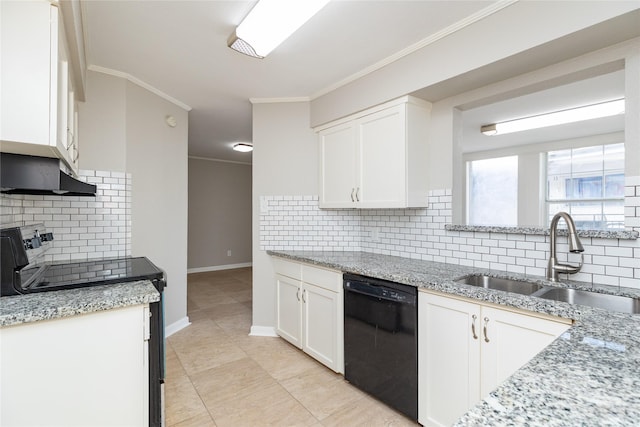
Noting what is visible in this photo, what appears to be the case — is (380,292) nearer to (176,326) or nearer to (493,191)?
(176,326)

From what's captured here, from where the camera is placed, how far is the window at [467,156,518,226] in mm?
5715

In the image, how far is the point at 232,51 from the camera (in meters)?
2.25

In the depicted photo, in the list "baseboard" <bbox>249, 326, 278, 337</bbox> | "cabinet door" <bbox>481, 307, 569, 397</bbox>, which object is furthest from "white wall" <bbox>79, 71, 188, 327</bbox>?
"cabinet door" <bbox>481, 307, 569, 397</bbox>

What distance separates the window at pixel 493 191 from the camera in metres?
5.71

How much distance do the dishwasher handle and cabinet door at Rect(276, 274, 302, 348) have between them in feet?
2.26

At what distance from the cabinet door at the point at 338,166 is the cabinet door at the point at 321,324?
80 centimetres

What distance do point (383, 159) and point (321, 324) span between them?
4.56 ft

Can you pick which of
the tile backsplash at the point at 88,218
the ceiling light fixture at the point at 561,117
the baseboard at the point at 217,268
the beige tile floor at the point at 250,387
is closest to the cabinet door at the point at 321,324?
the beige tile floor at the point at 250,387

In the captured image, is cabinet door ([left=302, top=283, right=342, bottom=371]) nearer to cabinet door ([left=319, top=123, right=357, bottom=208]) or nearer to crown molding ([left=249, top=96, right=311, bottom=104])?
cabinet door ([left=319, top=123, right=357, bottom=208])

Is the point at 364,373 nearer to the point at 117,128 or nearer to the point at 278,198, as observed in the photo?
the point at 278,198

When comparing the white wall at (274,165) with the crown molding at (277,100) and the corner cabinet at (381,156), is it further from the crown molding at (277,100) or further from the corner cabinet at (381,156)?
the corner cabinet at (381,156)

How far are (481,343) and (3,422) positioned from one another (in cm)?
201

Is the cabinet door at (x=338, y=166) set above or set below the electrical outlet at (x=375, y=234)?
above

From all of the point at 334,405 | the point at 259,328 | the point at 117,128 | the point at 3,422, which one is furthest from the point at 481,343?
the point at 117,128
